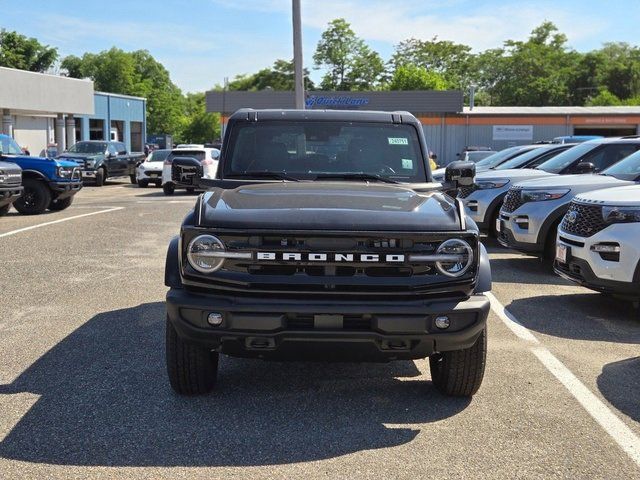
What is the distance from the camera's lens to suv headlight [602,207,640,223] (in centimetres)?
678

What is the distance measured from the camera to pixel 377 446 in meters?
4.03

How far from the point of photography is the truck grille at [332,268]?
13.5 feet

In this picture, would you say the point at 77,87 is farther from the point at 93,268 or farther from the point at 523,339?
the point at 523,339

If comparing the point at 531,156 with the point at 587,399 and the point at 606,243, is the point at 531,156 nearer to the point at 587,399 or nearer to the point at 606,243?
the point at 606,243

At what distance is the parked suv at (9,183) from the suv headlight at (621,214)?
39.0ft

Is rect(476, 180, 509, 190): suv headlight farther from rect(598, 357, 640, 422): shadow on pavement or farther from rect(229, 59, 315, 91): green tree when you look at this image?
rect(229, 59, 315, 91): green tree

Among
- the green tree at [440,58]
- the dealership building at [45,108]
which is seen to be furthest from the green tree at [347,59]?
the dealership building at [45,108]

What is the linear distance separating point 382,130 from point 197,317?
8.01ft

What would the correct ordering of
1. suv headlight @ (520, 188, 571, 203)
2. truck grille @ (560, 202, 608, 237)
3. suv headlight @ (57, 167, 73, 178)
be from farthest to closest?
suv headlight @ (57, 167, 73, 178), suv headlight @ (520, 188, 571, 203), truck grille @ (560, 202, 608, 237)

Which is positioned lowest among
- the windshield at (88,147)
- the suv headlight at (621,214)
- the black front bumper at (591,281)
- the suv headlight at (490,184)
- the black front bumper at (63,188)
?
the black front bumper at (591,281)

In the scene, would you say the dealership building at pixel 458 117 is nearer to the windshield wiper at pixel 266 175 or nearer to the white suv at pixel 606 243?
the white suv at pixel 606 243

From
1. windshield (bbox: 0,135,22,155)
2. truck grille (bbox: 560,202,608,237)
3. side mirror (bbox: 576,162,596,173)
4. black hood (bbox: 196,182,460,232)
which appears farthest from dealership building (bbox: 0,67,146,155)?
black hood (bbox: 196,182,460,232)

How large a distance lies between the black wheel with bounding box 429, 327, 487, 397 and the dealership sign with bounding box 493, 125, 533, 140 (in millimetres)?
46883

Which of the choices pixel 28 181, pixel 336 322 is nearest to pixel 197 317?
pixel 336 322
